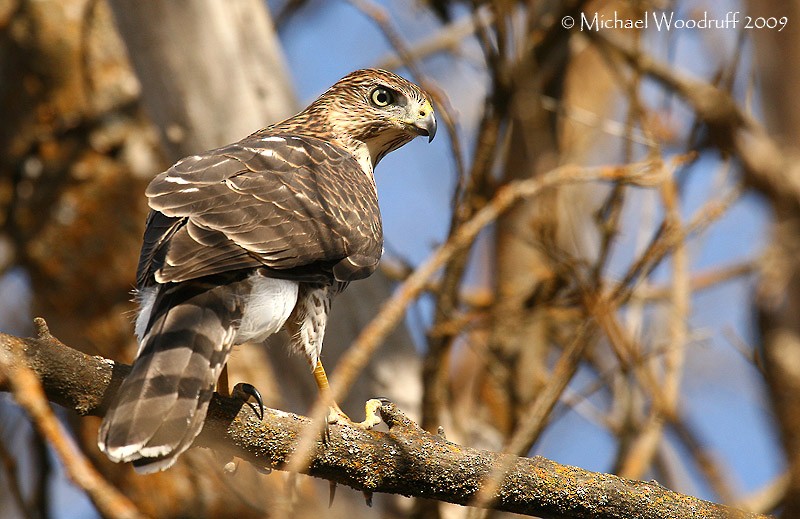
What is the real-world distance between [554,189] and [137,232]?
8.64 feet

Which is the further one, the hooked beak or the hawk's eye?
the hawk's eye

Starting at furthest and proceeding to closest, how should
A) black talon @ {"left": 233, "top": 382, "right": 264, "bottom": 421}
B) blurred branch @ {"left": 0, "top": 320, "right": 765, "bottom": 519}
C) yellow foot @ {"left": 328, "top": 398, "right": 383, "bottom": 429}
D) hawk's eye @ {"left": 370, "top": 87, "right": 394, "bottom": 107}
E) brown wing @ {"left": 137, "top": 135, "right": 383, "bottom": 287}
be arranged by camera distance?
hawk's eye @ {"left": 370, "top": 87, "right": 394, "bottom": 107}
yellow foot @ {"left": 328, "top": 398, "right": 383, "bottom": 429}
brown wing @ {"left": 137, "top": 135, "right": 383, "bottom": 287}
black talon @ {"left": 233, "top": 382, "right": 264, "bottom": 421}
blurred branch @ {"left": 0, "top": 320, "right": 765, "bottom": 519}

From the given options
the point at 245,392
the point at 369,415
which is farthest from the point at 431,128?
the point at 245,392

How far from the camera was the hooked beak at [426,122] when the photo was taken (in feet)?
13.6

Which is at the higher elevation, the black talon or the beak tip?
the beak tip

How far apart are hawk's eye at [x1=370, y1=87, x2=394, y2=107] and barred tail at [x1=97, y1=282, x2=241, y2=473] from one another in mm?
1731

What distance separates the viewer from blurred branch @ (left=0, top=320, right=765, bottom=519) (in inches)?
100

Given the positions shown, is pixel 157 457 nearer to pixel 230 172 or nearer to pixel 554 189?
pixel 230 172

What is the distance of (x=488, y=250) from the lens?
7801 mm

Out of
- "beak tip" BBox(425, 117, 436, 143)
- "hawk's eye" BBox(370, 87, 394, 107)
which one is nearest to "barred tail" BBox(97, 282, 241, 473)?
"beak tip" BBox(425, 117, 436, 143)

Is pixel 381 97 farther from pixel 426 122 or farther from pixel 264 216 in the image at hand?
pixel 264 216

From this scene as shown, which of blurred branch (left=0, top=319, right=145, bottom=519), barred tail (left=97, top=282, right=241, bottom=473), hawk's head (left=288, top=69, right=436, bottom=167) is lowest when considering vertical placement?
blurred branch (left=0, top=319, right=145, bottom=519)

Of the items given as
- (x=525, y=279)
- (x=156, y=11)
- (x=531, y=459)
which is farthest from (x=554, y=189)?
(x=531, y=459)

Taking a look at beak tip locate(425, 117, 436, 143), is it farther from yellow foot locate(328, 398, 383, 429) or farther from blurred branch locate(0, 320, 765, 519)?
blurred branch locate(0, 320, 765, 519)
